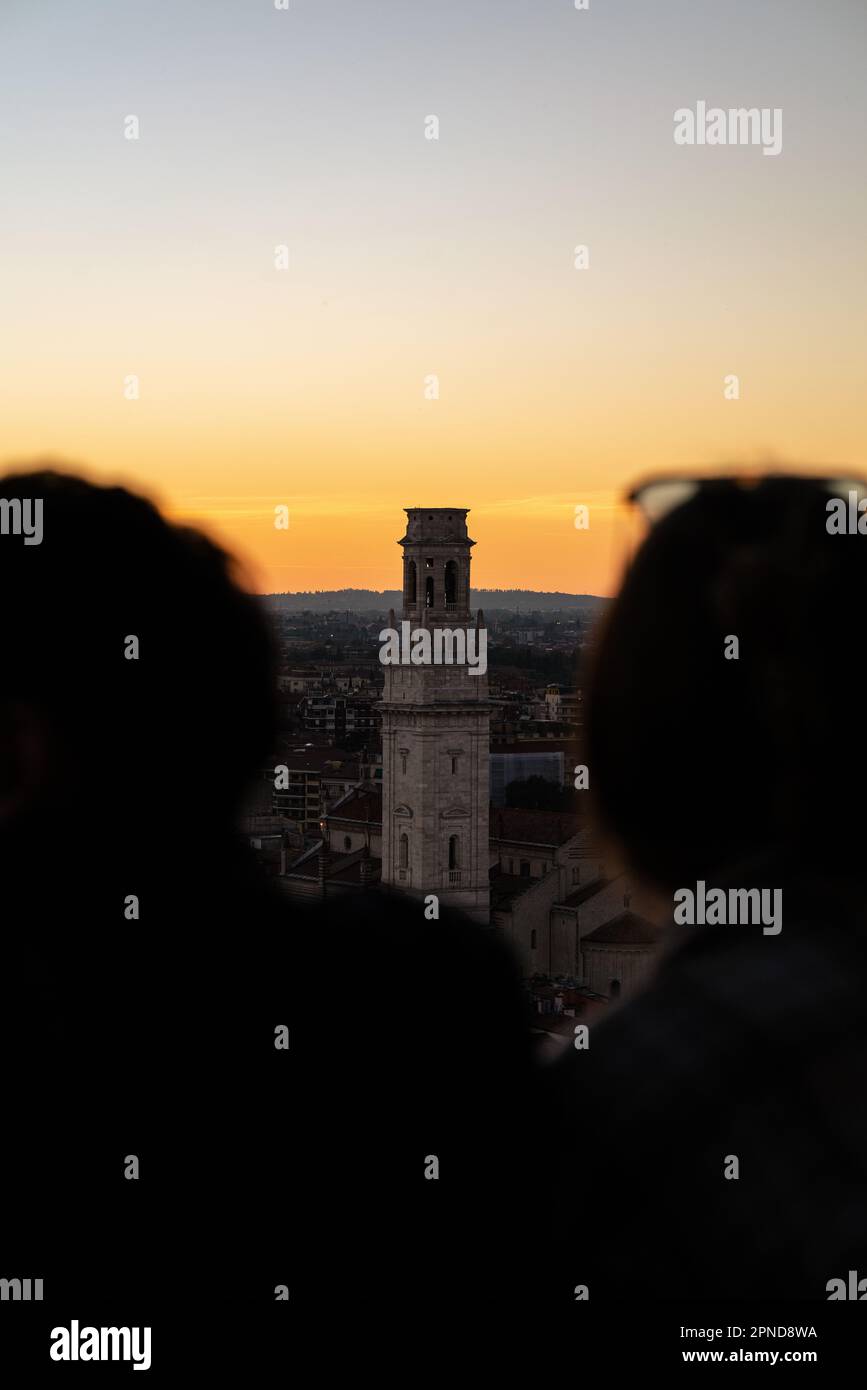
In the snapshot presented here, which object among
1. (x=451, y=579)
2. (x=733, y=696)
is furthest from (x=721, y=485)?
(x=451, y=579)

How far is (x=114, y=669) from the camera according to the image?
91 cm

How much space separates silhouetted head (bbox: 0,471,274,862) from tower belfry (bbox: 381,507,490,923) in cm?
1992

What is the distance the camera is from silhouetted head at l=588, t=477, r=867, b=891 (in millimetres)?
769

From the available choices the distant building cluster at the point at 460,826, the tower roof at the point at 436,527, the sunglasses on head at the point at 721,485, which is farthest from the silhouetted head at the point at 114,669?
the tower roof at the point at 436,527

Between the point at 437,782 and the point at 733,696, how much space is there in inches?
814

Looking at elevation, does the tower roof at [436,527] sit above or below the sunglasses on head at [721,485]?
above

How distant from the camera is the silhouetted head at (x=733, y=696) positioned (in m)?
0.77

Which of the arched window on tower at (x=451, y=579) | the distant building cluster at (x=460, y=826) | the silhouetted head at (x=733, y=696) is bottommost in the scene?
the silhouetted head at (x=733, y=696)

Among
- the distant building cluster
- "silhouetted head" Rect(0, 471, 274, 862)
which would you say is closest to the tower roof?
the distant building cluster

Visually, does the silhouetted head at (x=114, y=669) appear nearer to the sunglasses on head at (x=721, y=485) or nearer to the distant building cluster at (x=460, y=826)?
the sunglasses on head at (x=721, y=485)

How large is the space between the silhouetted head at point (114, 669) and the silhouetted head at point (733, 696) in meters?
0.23

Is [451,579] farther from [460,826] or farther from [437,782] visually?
[460,826]

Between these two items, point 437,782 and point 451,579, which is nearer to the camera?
point 451,579

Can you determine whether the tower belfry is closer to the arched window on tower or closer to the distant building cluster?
the distant building cluster
